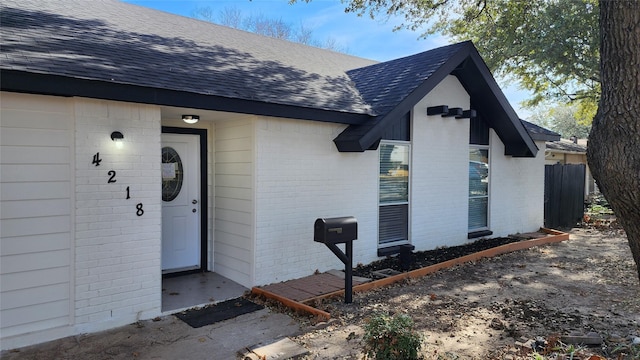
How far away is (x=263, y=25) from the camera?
80.0 feet

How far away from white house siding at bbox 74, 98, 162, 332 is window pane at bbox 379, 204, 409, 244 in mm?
4147

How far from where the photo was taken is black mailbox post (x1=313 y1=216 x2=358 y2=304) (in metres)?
5.14

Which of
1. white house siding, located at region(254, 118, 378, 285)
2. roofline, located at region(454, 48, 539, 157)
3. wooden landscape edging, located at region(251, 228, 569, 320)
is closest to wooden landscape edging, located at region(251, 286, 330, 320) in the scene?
wooden landscape edging, located at region(251, 228, 569, 320)

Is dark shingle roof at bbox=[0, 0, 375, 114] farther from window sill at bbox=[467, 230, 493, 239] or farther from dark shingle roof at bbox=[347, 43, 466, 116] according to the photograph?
window sill at bbox=[467, 230, 493, 239]

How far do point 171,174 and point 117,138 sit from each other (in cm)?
181

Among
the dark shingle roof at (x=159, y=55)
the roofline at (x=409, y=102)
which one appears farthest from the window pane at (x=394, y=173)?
the dark shingle roof at (x=159, y=55)

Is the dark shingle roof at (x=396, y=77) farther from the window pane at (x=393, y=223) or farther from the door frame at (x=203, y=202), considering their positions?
the door frame at (x=203, y=202)

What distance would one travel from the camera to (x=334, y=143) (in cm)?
659

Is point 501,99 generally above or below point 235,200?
above

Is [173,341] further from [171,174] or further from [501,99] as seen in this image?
[501,99]

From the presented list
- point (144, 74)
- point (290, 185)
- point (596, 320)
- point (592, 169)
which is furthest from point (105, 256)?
point (596, 320)

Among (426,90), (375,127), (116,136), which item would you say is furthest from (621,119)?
(116,136)

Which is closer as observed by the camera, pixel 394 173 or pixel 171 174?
pixel 171 174

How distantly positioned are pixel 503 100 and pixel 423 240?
3506 millimetres
